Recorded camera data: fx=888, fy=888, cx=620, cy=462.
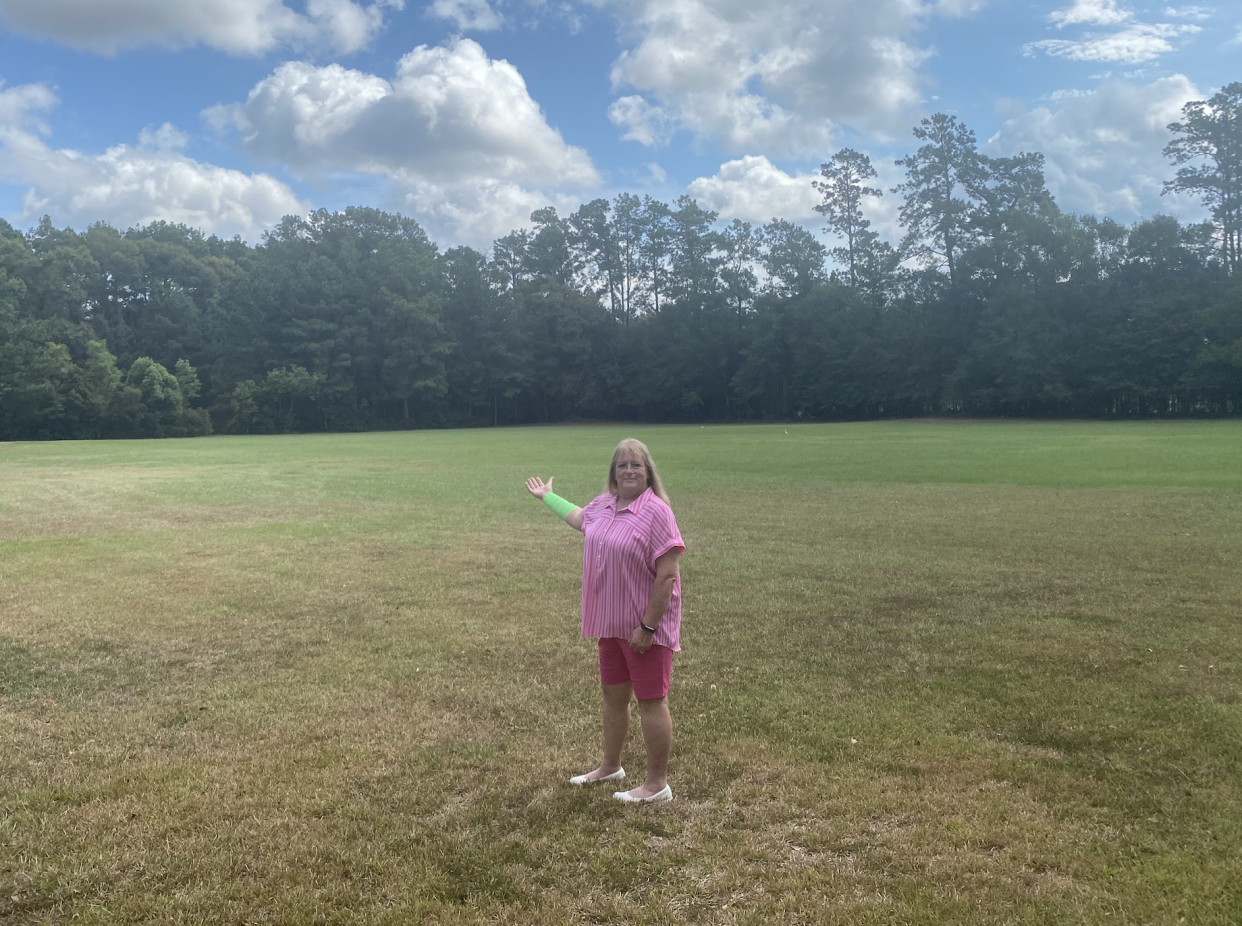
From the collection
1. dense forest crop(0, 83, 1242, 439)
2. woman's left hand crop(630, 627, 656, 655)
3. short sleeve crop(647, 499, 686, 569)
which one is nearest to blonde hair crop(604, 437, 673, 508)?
short sleeve crop(647, 499, 686, 569)

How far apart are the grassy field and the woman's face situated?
1.48 m

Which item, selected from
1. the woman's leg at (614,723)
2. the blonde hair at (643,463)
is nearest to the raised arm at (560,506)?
the blonde hair at (643,463)

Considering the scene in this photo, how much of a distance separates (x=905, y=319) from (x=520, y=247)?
38.0m

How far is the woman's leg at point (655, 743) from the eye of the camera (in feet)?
13.7

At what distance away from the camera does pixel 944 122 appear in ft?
218

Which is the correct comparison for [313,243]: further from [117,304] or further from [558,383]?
[558,383]

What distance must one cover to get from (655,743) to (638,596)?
705mm

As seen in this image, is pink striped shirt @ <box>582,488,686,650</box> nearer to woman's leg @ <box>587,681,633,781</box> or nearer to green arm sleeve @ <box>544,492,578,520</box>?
woman's leg @ <box>587,681,633,781</box>

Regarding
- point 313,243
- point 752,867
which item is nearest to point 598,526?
point 752,867

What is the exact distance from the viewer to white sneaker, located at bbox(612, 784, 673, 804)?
4.16 metres

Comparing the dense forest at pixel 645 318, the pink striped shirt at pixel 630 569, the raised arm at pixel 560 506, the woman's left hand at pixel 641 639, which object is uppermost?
the dense forest at pixel 645 318

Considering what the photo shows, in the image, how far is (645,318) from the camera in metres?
76.5

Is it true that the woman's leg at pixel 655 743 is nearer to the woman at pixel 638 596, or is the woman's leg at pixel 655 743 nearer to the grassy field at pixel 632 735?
the woman at pixel 638 596

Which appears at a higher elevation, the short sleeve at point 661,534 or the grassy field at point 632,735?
the short sleeve at point 661,534
